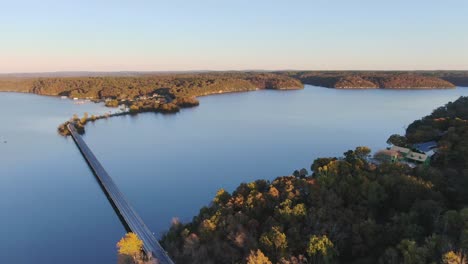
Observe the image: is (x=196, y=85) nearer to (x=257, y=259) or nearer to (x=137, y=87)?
(x=137, y=87)

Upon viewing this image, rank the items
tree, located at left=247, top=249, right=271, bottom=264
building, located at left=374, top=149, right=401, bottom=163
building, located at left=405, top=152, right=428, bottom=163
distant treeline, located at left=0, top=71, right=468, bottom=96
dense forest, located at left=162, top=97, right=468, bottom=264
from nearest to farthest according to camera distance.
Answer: tree, located at left=247, top=249, right=271, bottom=264 < dense forest, located at left=162, top=97, right=468, bottom=264 < building, located at left=374, top=149, right=401, bottom=163 < building, located at left=405, top=152, right=428, bottom=163 < distant treeline, located at left=0, top=71, right=468, bottom=96

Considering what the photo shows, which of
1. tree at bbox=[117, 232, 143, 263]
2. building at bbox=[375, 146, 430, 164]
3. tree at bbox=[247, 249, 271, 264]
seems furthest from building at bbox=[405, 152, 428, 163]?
tree at bbox=[117, 232, 143, 263]

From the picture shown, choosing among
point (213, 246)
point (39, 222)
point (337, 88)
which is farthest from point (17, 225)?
point (337, 88)

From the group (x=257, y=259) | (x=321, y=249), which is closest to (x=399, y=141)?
(x=321, y=249)

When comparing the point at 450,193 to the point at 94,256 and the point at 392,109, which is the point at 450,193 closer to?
the point at 94,256

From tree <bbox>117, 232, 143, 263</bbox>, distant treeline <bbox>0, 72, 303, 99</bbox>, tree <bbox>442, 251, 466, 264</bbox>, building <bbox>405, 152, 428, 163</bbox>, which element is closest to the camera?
tree <bbox>442, 251, 466, 264</bbox>

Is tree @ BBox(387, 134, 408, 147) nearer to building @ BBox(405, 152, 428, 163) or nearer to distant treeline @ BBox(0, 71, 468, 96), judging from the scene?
building @ BBox(405, 152, 428, 163)

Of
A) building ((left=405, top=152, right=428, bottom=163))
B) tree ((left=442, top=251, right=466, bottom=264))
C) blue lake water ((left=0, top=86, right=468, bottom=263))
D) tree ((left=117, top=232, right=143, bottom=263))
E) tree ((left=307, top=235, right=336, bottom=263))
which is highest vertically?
tree ((left=442, top=251, right=466, bottom=264))
